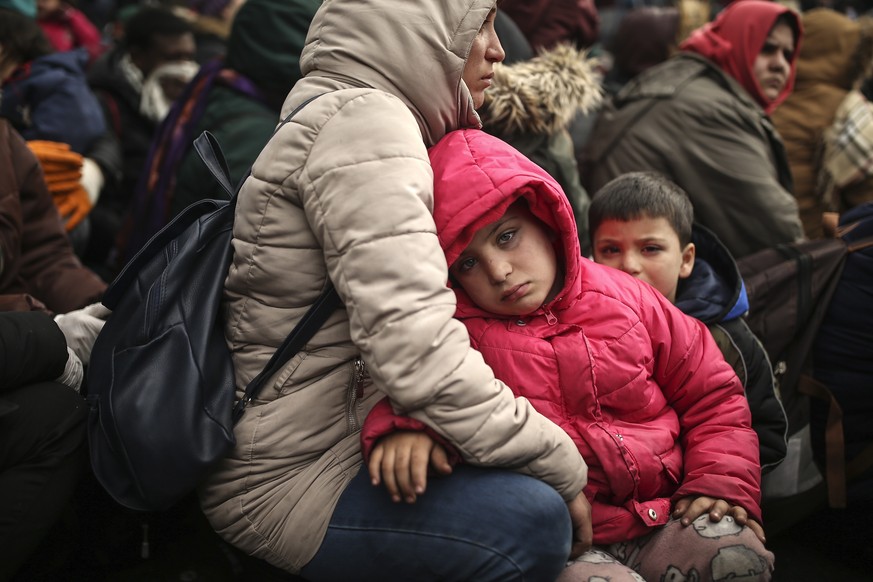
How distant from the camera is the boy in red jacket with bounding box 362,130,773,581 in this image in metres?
1.83

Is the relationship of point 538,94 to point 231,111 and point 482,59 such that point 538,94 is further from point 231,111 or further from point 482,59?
point 231,111

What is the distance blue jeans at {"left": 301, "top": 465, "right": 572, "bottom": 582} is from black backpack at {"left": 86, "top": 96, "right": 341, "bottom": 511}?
1.15 ft

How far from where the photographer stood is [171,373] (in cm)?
173

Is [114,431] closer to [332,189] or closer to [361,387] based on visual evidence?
[361,387]

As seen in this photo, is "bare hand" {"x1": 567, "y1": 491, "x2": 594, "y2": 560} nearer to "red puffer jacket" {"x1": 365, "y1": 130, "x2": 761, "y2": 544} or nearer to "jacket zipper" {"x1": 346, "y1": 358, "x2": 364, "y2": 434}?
"red puffer jacket" {"x1": 365, "y1": 130, "x2": 761, "y2": 544}

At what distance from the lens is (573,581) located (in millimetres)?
1812

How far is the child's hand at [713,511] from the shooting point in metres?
1.92

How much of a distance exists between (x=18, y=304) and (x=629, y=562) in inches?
75.5

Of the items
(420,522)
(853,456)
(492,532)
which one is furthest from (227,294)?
(853,456)

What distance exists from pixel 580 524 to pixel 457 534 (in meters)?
0.32

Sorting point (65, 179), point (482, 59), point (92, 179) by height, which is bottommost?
point (92, 179)

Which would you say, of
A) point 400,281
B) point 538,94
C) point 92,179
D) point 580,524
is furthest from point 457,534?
point 92,179

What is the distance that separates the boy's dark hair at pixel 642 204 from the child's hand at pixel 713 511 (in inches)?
35.9

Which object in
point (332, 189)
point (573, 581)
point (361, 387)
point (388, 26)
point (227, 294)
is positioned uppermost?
point (388, 26)
